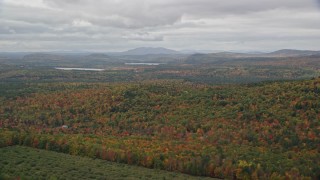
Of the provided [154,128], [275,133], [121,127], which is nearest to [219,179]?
[275,133]

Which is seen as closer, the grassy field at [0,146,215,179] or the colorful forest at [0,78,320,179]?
the grassy field at [0,146,215,179]

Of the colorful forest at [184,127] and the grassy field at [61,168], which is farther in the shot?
the colorful forest at [184,127]

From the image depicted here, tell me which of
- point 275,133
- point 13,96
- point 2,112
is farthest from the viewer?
point 13,96

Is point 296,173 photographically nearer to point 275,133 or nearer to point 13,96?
point 275,133

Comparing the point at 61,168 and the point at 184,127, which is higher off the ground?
the point at 61,168
